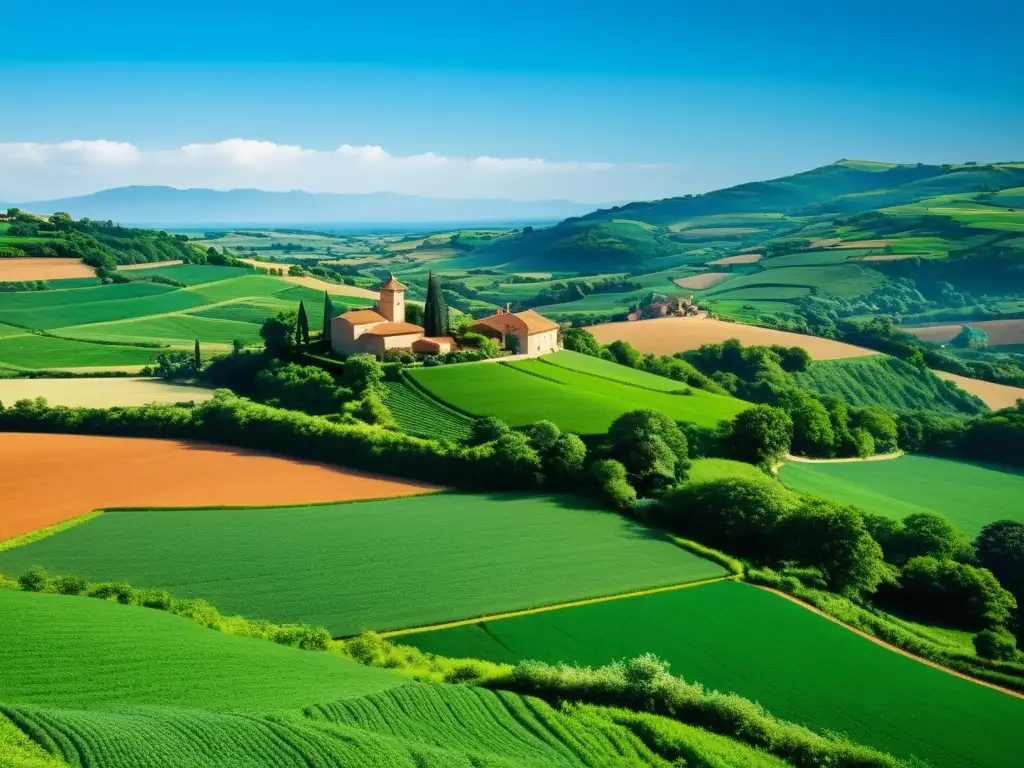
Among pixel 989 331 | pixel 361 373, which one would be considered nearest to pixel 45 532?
pixel 361 373

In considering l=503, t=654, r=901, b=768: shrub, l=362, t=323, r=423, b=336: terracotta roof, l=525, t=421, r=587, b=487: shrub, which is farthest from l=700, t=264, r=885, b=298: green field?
l=503, t=654, r=901, b=768: shrub

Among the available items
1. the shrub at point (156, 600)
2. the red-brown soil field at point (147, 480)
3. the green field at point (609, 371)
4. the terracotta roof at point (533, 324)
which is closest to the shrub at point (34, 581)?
the shrub at point (156, 600)

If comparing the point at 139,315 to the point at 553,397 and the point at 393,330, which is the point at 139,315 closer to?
the point at 393,330

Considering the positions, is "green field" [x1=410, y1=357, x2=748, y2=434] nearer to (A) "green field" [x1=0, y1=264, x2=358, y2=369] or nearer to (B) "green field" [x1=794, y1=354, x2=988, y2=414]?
(B) "green field" [x1=794, y1=354, x2=988, y2=414]

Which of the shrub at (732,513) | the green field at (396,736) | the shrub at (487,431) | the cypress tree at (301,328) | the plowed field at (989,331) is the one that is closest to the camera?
the green field at (396,736)

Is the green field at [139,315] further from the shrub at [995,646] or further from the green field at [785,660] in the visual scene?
the shrub at [995,646]

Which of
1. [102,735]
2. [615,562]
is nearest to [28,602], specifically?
[102,735]
